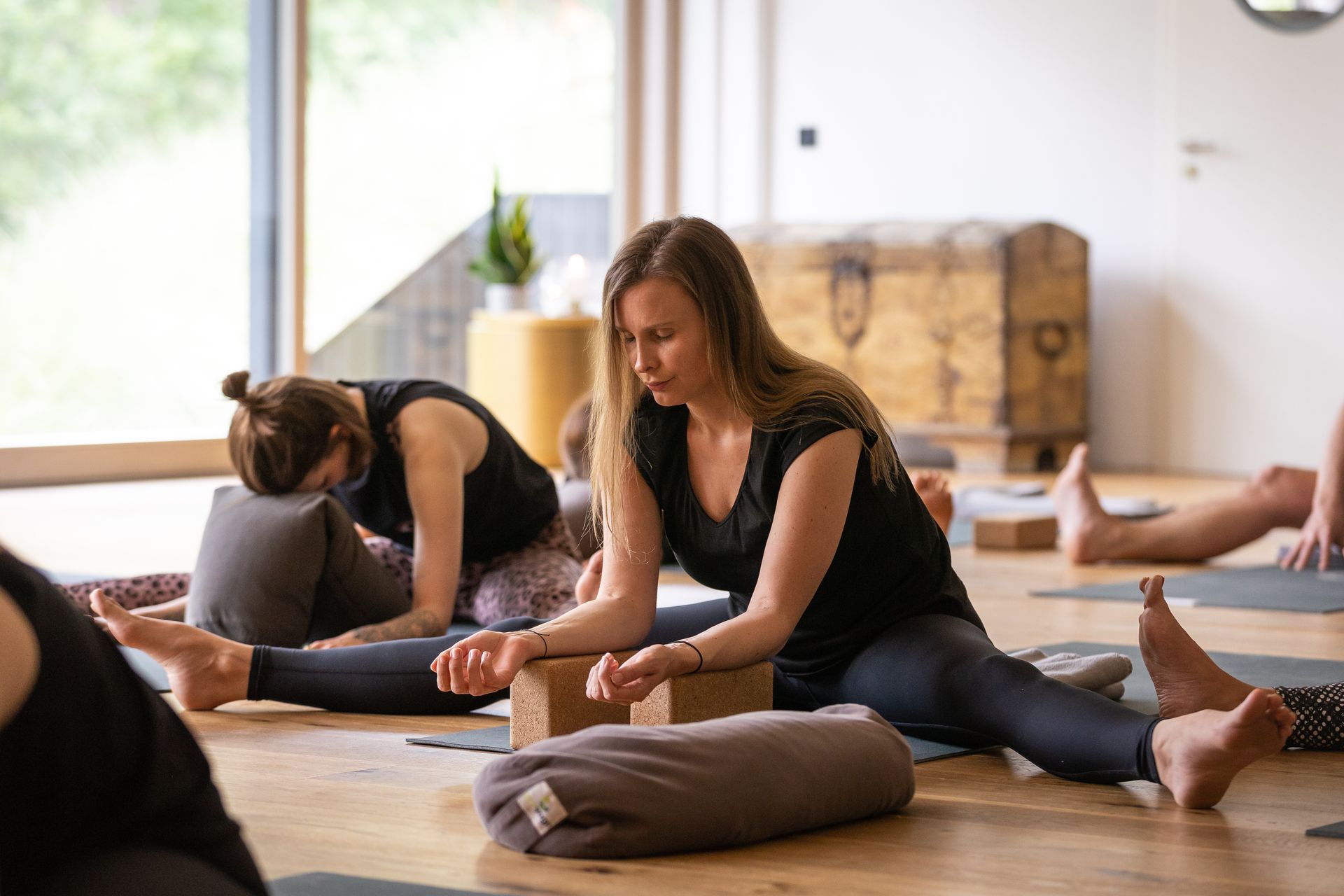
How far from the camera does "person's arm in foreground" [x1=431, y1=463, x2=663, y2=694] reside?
1.78 m

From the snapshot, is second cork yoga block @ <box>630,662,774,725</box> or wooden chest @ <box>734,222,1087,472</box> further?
wooden chest @ <box>734,222,1087,472</box>

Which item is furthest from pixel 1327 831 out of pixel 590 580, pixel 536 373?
pixel 536 373

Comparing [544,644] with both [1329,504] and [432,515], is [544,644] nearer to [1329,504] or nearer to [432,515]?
[432,515]

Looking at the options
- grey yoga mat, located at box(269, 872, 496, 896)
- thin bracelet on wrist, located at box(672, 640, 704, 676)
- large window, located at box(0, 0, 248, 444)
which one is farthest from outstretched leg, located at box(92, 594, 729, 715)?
large window, located at box(0, 0, 248, 444)

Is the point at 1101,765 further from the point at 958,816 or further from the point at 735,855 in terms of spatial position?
the point at 735,855

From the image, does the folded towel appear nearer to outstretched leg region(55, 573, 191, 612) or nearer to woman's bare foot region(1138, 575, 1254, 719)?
woman's bare foot region(1138, 575, 1254, 719)

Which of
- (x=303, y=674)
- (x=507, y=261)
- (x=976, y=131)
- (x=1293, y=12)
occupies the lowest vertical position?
(x=303, y=674)

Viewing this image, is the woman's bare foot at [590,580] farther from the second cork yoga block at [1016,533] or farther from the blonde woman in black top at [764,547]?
the second cork yoga block at [1016,533]

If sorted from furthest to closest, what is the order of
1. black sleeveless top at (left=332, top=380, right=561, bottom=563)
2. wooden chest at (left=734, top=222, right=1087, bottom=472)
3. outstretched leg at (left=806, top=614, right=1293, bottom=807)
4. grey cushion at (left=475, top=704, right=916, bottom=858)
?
wooden chest at (left=734, top=222, right=1087, bottom=472) → black sleeveless top at (left=332, top=380, right=561, bottom=563) → outstretched leg at (left=806, top=614, right=1293, bottom=807) → grey cushion at (left=475, top=704, right=916, bottom=858)

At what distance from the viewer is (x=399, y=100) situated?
6559 mm

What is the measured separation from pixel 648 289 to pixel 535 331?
15.4ft

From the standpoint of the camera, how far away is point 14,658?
2.65 ft

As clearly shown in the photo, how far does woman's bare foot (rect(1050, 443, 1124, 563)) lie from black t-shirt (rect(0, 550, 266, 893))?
9.81 feet

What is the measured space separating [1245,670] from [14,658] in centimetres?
200
